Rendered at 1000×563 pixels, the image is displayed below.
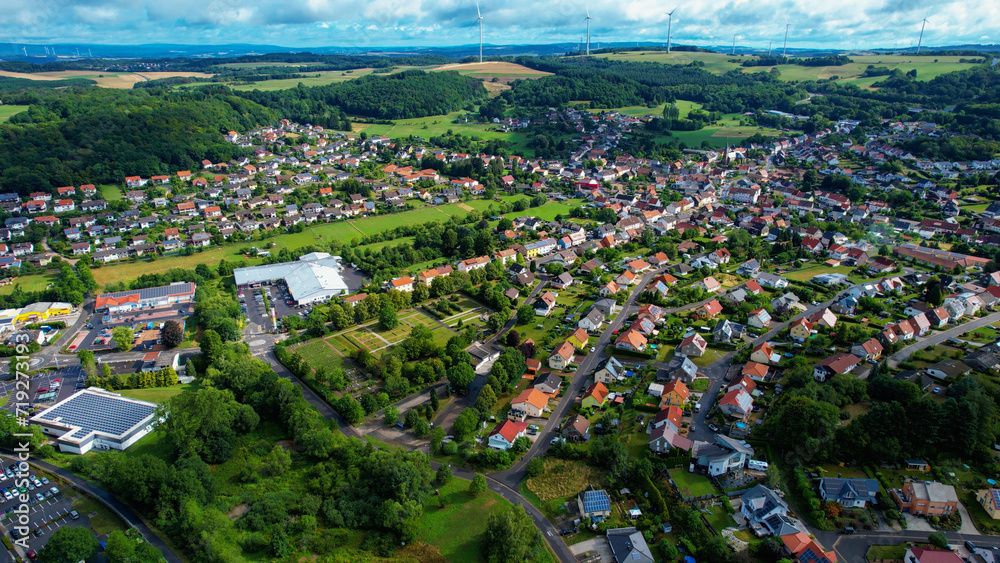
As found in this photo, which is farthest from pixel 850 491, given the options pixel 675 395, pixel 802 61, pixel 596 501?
pixel 802 61

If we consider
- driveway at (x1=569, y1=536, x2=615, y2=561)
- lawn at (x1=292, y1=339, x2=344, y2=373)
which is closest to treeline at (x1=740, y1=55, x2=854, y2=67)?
lawn at (x1=292, y1=339, x2=344, y2=373)

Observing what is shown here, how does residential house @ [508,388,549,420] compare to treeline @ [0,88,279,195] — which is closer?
residential house @ [508,388,549,420]

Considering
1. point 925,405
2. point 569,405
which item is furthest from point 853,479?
point 569,405

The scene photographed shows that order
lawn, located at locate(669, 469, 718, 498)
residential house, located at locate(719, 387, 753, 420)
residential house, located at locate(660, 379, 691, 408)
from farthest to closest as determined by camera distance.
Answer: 1. residential house, located at locate(660, 379, 691, 408)
2. residential house, located at locate(719, 387, 753, 420)
3. lawn, located at locate(669, 469, 718, 498)

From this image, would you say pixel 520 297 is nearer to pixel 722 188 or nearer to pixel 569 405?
pixel 569 405

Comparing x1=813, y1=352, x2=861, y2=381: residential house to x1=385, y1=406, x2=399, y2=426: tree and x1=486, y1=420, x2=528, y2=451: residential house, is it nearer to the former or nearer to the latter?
x1=486, y1=420, x2=528, y2=451: residential house

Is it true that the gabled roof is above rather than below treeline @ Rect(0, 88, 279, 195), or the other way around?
below
